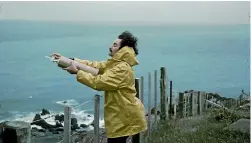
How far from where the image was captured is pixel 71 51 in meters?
2.68

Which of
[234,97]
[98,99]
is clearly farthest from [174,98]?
[98,99]

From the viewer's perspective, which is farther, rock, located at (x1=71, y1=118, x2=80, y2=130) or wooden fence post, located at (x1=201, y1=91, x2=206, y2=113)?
wooden fence post, located at (x1=201, y1=91, x2=206, y2=113)

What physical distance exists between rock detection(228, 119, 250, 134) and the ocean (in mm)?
324

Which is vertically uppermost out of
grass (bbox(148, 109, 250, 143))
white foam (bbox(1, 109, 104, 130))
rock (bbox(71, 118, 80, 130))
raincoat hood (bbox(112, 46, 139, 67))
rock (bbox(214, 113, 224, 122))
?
raincoat hood (bbox(112, 46, 139, 67))

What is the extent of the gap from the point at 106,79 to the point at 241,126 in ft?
4.98

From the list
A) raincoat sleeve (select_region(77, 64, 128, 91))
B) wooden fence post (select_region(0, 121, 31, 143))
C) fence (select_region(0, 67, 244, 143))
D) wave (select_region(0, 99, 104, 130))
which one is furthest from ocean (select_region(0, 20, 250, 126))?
wooden fence post (select_region(0, 121, 31, 143))

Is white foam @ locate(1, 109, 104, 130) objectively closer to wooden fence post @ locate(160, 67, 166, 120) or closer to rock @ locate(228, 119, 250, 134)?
wooden fence post @ locate(160, 67, 166, 120)

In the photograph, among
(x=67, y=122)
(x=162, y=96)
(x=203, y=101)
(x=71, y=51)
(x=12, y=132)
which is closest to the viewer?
(x=12, y=132)

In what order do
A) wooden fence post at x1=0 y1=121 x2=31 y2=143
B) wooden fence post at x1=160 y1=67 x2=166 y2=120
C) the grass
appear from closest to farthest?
wooden fence post at x1=0 y1=121 x2=31 y2=143 < the grass < wooden fence post at x1=160 y1=67 x2=166 y2=120

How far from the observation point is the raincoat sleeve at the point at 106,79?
1826 mm

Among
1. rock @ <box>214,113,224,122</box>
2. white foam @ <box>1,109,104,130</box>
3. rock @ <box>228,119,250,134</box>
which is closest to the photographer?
white foam @ <box>1,109,104,130</box>

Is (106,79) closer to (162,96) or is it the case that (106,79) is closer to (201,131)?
(201,131)

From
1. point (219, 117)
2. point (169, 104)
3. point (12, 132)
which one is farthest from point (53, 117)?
point (219, 117)

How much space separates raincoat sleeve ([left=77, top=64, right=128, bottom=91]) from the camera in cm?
183
